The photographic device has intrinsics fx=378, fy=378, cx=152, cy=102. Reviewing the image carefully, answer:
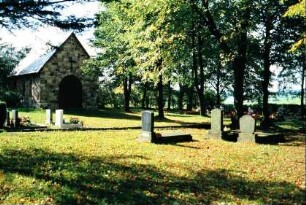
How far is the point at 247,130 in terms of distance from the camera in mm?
18344

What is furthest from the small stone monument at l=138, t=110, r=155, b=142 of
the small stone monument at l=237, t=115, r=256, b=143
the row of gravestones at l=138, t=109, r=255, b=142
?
the small stone monument at l=237, t=115, r=256, b=143

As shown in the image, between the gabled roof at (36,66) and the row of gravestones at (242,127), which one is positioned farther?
the gabled roof at (36,66)

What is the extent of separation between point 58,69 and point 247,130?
24.7 meters

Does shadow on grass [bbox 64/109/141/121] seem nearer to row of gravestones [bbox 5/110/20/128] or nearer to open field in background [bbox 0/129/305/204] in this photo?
row of gravestones [bbox 5/110/20/128]

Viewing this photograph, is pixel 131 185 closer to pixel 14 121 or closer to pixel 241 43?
pixel 14 121

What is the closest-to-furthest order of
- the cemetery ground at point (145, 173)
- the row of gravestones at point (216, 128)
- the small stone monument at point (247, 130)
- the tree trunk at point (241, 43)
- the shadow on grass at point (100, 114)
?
the cemetery ground at point (145, 173)
the row of gravestones at point (216, 128)
the small stone monument at point (247, 130)
the tree trunk at point (241, 43)
the shadow on grass at point (100, 114)

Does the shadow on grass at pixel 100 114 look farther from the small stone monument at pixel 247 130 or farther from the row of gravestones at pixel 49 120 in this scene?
the small stone monument at pixel 247 130

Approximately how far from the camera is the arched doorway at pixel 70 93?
128 ft

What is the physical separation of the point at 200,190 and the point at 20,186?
13.9 ft

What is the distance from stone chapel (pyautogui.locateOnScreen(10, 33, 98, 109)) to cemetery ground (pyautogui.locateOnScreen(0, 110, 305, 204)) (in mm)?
22116

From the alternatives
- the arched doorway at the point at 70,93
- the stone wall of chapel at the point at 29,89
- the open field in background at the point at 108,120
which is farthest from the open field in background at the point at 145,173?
the arched doorway at the point at 70,93

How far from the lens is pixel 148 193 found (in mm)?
8547

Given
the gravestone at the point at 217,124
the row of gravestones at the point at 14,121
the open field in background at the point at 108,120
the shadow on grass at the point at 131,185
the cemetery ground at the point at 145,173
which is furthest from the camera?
the open field in background at the point at 108,120

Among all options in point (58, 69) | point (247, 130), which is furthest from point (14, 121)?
point (58, 69)
